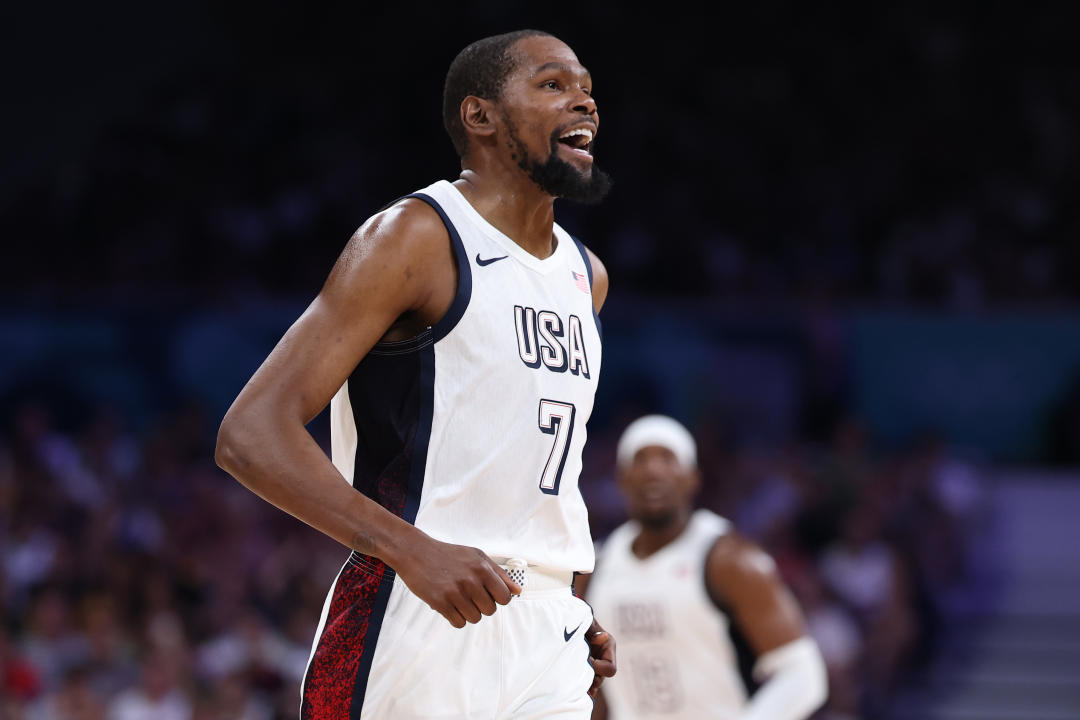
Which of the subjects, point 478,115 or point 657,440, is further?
point 657,440

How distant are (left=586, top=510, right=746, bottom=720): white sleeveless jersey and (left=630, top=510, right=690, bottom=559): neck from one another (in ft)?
0.12

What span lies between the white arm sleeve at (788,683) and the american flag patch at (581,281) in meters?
2.82

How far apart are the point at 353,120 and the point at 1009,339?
620cm

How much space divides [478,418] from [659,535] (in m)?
3.30

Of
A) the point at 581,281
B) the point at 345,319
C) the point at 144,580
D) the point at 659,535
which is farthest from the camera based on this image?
the point at 144,580

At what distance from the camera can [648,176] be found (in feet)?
41.3

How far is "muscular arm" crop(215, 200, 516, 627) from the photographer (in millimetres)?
2504

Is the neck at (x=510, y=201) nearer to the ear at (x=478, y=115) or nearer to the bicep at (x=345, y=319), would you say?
the ear at (x=478, y=115)

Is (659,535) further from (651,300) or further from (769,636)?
(651,300)

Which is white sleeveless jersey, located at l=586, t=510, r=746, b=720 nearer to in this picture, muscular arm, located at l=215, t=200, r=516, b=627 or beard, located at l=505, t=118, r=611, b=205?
beard, located at l=505, t=118, r=611, b=205

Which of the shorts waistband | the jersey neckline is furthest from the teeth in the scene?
the shorts waistband

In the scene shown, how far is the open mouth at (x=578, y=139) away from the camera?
2967 millimetres

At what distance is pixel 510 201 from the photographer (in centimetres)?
300

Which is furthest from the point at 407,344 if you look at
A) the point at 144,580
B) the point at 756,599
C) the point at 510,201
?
the point at 144,580
